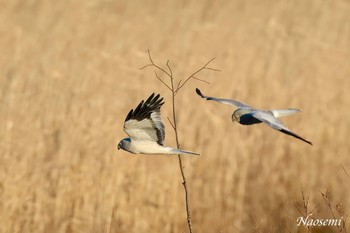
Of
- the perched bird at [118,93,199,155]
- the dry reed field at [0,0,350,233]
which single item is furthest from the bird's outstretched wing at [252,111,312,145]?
the dry reed field at [0,0,350,233]

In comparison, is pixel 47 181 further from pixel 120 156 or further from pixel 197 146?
pixel 197 146

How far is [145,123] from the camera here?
4.72 metres

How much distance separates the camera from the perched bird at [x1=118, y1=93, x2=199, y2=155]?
4625 mm

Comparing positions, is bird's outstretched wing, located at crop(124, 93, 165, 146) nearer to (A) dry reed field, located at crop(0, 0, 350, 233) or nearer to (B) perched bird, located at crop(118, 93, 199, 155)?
(B) perched bird, located at crop(118, 93, 199, 155)

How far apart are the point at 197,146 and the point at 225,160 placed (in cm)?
18

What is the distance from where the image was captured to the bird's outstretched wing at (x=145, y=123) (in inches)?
184

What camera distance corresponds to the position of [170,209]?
5672 mm

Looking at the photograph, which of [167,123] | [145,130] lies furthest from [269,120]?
[167,123]

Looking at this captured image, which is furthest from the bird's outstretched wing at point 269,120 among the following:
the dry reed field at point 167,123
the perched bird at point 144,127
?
the dry reed field at point 167,123

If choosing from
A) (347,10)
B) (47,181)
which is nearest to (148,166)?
(47,181)

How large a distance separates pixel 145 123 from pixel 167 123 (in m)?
1.34

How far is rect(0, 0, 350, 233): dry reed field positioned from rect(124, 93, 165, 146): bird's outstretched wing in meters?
0.90

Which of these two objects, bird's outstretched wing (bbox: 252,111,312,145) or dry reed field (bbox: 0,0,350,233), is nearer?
bird's outstretched wing (bbox: 252,111,312,145)

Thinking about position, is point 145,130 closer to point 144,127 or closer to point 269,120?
point 144,127
